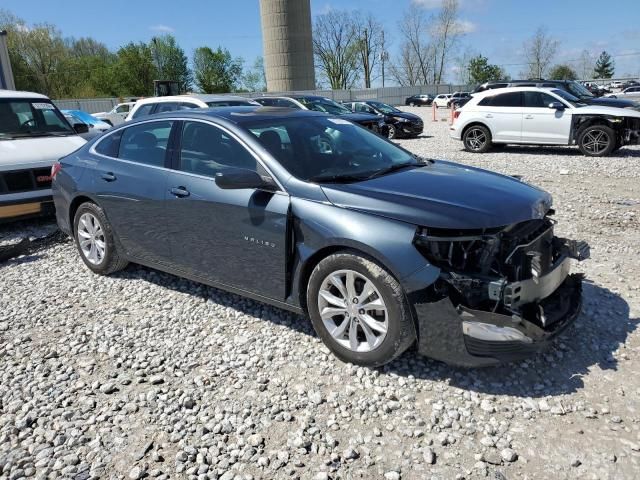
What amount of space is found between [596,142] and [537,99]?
1.72 m

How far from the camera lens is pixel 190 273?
4.36 metres

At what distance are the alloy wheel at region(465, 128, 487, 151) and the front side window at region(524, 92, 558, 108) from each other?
1270 mm

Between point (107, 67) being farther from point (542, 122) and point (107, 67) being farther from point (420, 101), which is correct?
point (542, 122)

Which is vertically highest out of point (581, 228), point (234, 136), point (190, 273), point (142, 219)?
A: point (234, 136)

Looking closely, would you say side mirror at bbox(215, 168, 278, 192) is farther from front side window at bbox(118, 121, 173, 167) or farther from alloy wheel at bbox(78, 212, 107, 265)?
alloy wheel at bbox(78, 212, 107, 265)

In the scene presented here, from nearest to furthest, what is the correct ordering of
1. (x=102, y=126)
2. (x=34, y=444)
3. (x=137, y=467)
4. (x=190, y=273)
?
(x=137, y=467)
(x=34, y=444)
(x=190, y=273)
(x=102, y=126)

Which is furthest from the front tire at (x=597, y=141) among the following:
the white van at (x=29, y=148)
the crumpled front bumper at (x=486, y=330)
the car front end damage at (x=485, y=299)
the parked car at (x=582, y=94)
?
the white van at (x=29, y=148)

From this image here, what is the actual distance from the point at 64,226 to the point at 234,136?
2.75 m

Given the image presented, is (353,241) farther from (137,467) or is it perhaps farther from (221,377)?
(137,467)

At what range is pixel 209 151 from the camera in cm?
419

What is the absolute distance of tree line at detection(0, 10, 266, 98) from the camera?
2098 inches

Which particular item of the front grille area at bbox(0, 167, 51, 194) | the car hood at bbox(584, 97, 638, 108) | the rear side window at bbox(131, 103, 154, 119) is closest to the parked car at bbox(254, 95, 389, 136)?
the rear side window at bbox(131, 103, 154, 119)

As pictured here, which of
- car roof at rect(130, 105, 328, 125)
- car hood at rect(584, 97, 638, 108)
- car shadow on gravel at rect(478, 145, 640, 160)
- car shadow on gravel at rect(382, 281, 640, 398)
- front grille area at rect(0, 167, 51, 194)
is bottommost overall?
car shadow on gravel at rect(478, 145, 640, 160)

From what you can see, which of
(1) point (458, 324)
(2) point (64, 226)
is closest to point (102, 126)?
(2) point (64, 226)
